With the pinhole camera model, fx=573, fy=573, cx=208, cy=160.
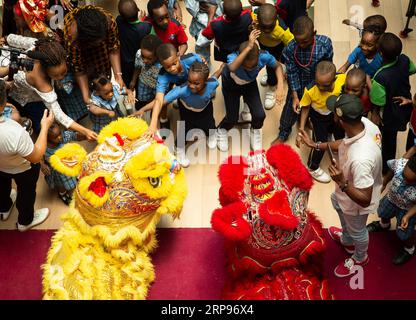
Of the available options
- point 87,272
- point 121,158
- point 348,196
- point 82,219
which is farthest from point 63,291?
point 348,196

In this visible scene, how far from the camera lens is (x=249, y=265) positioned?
2992 mm

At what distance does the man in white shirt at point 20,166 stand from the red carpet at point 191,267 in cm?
14

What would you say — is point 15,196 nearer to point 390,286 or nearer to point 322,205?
point 322,205

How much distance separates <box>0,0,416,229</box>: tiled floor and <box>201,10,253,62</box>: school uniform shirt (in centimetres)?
57

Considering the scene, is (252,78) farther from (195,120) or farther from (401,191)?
(401,191)

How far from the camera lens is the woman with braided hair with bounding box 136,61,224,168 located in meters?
3.60

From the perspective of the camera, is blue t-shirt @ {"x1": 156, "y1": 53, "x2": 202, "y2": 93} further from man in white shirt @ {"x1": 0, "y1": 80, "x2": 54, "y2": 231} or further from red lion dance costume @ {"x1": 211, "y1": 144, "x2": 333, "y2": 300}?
red lion dance costume @ {"x1": 211, "y1": 144, "x2": 333, "y2": 300}

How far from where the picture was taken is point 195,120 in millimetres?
4004

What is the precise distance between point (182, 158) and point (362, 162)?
5.28 ft

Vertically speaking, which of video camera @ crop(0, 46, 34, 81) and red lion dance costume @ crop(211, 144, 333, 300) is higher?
video camera @ crop(0, 46, 34, 81)

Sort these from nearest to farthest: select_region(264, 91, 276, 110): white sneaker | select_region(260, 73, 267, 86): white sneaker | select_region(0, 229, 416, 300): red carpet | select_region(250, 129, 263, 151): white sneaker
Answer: select_region(0, 229, 416, 300): red carpet < select_region(250, 129, 263, 151): white sneaker < select_region(264, 91, 276, 110): white sneaker < select_region(260, 73, 267, 86): white sneaker

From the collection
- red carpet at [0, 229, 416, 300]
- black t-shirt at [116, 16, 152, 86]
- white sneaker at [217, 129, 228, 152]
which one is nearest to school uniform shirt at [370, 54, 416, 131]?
red carpet at [0, 229, 416, 300]

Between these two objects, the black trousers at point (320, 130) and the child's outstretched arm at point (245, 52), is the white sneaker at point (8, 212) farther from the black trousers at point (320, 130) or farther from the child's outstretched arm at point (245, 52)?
the black trousers at point (320, 130)

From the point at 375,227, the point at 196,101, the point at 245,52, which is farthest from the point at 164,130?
the point at 375,227
